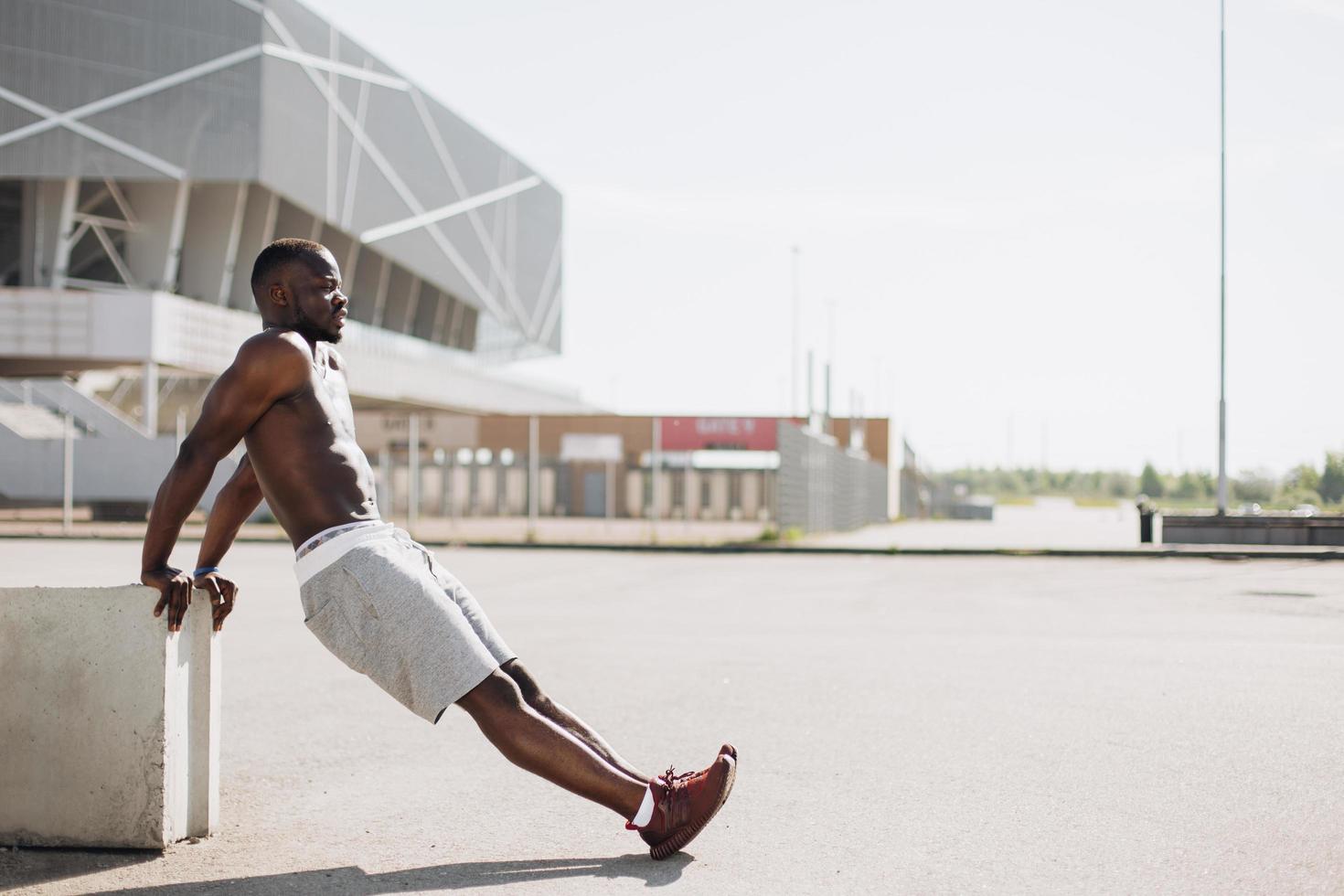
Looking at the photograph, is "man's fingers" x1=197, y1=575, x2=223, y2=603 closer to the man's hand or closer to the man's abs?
the man's hand

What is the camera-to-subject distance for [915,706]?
236 inches

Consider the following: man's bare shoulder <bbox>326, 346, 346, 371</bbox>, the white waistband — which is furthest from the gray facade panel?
the white waistband

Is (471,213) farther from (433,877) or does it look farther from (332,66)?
(433,877)

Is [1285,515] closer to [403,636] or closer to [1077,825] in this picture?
[1077,825]

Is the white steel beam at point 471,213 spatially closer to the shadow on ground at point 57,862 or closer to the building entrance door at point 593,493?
the building entrance door at point 593,493

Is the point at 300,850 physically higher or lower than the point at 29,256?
lower

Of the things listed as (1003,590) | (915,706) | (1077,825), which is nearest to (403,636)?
(1077,825)

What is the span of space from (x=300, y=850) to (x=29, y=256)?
40842 mm

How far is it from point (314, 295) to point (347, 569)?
76 cm

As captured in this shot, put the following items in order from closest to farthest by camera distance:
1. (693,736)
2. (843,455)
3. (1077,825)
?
(1077,825), (693,736), (843,455)

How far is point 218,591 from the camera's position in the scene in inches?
143

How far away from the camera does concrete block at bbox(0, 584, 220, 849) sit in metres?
3.56

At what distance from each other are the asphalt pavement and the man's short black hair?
1191mm

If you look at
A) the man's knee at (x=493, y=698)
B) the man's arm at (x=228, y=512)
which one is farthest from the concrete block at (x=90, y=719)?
the man's knee at (x=493, y=698)
